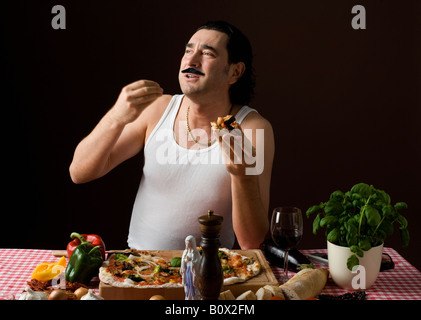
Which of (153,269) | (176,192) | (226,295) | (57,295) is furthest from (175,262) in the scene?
(176,192)

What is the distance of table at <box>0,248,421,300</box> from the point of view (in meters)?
1.62

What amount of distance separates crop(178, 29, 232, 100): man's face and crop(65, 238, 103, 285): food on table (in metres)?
0.84

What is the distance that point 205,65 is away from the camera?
2.30 metres

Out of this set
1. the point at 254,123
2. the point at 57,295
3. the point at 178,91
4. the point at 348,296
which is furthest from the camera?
the point at 178,91

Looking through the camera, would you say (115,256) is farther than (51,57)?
No

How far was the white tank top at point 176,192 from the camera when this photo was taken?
7.71ft

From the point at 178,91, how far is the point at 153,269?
1935 millimetres

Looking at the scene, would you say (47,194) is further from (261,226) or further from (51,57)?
(261,226)

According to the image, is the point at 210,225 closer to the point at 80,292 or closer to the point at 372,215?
the point at 80,292

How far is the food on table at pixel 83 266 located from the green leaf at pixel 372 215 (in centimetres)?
80

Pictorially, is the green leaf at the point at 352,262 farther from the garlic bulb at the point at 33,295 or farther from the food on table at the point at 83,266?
the garlic bulb at the point at 33,295

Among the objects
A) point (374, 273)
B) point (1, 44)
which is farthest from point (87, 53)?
point (374, 273)
